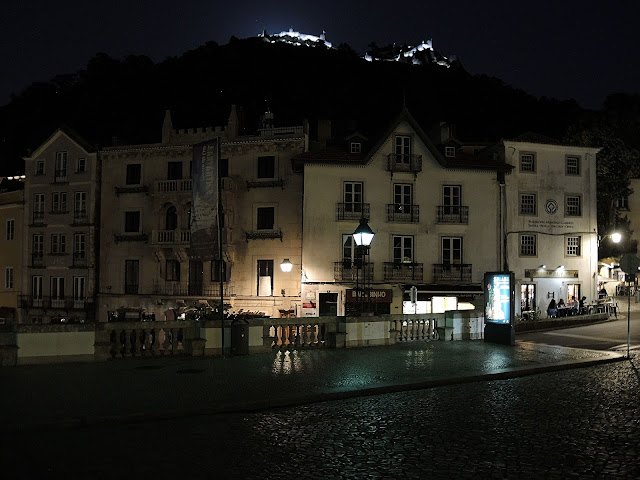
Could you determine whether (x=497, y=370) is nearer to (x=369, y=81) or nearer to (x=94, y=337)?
(x=94, y=337)

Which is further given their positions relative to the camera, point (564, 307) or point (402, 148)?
point (402, 148)

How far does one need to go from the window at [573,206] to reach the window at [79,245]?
3202cm

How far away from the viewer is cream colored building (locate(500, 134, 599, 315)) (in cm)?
4053

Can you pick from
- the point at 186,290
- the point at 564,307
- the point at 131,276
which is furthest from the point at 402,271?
the point at 131,276

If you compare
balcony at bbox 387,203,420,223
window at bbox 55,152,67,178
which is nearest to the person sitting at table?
balcony at bbox 387,203,420,223

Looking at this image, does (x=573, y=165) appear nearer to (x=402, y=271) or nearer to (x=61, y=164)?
(x=402, y=271)

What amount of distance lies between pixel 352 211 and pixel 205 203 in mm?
20129

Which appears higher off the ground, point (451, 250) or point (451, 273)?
point (451, 250)

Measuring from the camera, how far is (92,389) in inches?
517

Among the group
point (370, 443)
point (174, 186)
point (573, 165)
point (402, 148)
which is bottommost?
point (370, 443)

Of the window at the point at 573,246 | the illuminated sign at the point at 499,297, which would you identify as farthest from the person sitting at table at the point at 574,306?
the illuminated sign at the point at 499,297

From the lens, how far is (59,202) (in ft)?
148

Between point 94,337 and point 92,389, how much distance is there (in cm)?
424

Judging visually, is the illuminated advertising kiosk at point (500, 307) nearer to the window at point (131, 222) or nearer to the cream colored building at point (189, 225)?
the cream colored building at point (189, 225)
